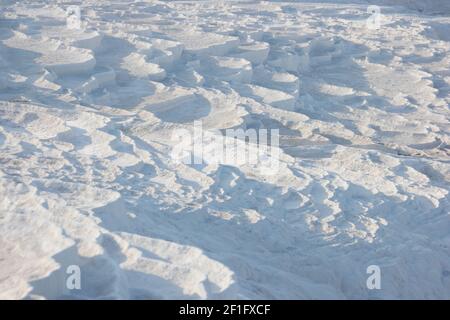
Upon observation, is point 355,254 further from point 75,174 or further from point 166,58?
point 166,58

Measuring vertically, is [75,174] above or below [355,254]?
above

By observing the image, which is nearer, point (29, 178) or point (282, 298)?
point (282, 298)

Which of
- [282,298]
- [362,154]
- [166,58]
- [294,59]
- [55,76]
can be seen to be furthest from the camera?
[294,59]

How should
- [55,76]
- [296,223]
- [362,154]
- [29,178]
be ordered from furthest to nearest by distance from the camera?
1. [55,76]
2. [362,154]
3. [296,223]
4. [29,178]

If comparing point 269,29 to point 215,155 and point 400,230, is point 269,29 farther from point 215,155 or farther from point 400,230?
point 400,230

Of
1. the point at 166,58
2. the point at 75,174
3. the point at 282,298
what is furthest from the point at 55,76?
the point at 282,298

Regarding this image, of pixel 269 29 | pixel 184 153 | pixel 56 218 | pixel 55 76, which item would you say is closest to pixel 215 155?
pixel 184 153
